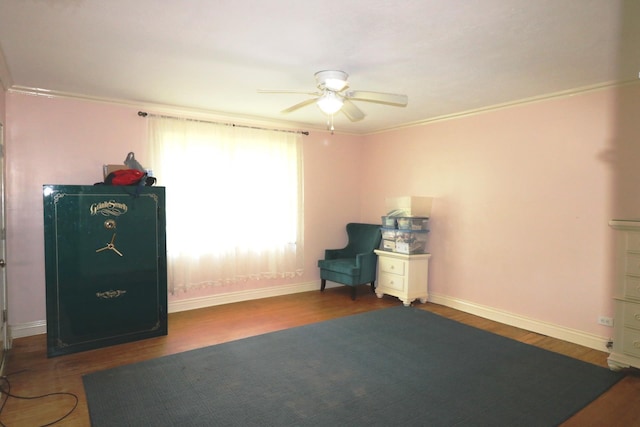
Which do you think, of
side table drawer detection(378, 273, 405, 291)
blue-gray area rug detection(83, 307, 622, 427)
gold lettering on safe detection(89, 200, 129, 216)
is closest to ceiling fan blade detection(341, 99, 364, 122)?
blue-gray area rug detection(83, 307, 622, 427)

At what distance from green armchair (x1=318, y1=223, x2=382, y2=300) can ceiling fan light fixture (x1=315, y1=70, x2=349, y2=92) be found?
273cm

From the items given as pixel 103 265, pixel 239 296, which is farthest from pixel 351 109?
pixel 239 296

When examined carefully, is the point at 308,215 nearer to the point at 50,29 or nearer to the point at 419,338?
the point at 419,338

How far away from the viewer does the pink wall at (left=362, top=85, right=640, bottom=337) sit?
353 centimetres

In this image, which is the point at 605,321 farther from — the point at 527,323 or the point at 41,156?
the point at 41,156

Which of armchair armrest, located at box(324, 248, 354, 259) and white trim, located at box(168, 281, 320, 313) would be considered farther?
armchair armrest, located at box(324, 248, 354, 259)

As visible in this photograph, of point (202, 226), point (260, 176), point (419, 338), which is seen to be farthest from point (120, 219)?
point (419, 338)

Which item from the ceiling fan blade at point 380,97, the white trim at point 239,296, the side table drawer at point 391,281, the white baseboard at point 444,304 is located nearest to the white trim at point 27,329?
the white baseboard at point 444,304

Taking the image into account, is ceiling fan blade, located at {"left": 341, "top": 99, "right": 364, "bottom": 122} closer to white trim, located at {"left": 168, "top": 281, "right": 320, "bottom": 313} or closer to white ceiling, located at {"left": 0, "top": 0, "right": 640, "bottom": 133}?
white ceiling, located at {"left": 0, "top": 0, "right": 640, "bottom": 133}

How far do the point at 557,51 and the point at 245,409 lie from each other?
332 cm

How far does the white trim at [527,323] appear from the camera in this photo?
359 centimetres

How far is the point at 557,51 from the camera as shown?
2.72 metres

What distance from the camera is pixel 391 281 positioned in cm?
516

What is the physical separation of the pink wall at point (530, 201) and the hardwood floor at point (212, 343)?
16.8 inches
